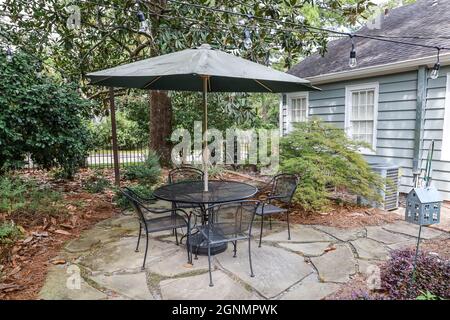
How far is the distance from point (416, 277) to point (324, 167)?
2424mm

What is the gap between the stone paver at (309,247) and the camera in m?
3.34

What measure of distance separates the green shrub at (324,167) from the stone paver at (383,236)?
0.75 metres

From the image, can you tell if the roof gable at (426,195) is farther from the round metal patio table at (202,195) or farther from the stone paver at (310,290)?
the round metal patio table at (202,195)

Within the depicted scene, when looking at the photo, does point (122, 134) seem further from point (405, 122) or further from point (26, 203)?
point (405, 122)

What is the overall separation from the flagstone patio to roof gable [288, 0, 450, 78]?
13.3ft

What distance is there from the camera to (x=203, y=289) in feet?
8.44

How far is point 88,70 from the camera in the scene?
Answer: 282 inches

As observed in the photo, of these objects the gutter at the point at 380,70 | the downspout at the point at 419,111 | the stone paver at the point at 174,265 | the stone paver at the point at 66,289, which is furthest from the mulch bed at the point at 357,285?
the gutter at the point at 380,70

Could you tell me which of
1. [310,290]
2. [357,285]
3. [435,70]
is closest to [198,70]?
[310,290]

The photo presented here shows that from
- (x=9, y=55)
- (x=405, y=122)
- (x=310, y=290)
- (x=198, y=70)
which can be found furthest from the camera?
(x=405, y=122)

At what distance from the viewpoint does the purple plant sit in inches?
96.4

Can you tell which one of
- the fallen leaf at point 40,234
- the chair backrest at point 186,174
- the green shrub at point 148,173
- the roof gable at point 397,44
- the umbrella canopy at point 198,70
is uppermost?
the roof gable at point 397,44
